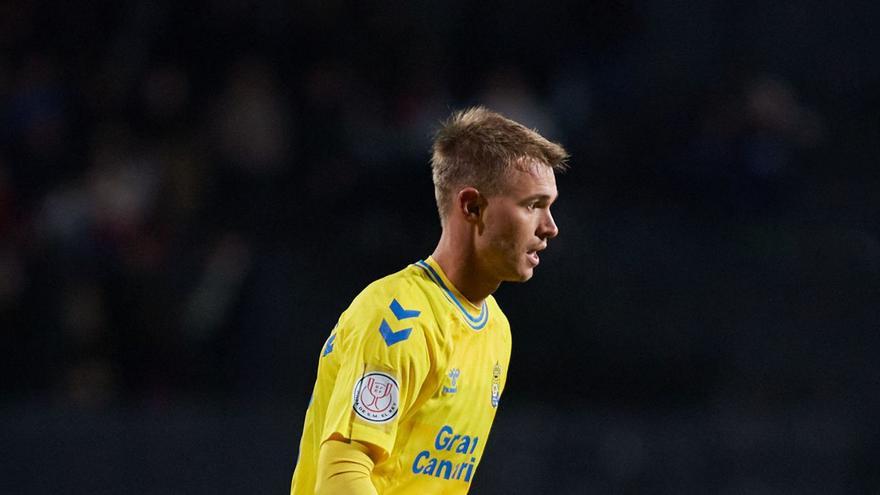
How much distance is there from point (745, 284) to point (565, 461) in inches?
63.5

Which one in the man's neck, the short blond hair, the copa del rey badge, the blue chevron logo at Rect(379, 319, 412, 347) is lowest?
the copa del rey badge

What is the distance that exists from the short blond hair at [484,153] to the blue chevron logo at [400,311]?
1.34 feet

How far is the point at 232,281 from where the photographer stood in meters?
8.12

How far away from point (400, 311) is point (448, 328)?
0.22 meters

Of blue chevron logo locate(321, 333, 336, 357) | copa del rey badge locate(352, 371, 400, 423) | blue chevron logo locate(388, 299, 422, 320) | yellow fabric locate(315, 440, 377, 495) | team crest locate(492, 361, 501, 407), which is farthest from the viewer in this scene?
team crest locate(492, 361, 501, 407)

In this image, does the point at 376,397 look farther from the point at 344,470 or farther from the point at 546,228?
the point at 546,228

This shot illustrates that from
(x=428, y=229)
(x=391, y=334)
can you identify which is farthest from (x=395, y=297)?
(x=428, y=229)

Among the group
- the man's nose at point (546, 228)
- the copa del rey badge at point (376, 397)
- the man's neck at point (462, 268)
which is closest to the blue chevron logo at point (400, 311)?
the copa del rey badge at point (376, 397)

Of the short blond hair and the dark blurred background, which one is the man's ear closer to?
the short blond hair

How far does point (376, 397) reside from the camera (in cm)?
356

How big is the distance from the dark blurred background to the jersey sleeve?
400cm

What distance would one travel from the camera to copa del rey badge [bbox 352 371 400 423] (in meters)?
3.55

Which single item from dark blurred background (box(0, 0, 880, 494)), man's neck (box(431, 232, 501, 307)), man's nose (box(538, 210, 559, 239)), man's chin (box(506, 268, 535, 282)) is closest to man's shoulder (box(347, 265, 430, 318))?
man's neck (box(431, 232, 501, 307))

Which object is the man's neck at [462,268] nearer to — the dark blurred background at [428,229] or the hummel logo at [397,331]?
the hummel logo at [397,331]
